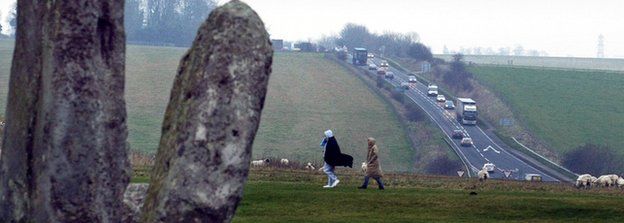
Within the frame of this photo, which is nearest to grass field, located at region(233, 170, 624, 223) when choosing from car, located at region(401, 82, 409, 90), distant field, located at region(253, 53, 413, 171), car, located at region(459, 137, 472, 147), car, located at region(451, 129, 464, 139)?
distant field, located at region(253, 53, 413, 171)

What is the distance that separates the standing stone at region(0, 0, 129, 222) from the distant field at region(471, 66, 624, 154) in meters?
87.5

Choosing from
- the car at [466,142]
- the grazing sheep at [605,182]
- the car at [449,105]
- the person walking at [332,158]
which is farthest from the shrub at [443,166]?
the person walking at [332,158]

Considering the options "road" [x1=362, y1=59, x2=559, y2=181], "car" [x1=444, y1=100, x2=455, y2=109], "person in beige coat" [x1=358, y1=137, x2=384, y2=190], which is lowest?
"road" [x1=362, y1=59, x2=559, y2=181]

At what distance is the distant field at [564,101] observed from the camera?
109 meters

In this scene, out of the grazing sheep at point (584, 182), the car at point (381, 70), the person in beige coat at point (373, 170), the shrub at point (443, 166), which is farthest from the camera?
the car at point (381, 70)

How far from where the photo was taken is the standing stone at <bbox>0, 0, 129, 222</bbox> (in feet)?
51.7

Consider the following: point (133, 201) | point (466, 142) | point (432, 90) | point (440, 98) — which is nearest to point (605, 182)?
point (133, 201)

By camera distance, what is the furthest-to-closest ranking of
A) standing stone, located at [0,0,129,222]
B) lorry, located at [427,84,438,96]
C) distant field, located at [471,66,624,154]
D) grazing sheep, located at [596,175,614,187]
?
1. lorry, located at [427,84,438,96]
2. distant field, located at [471,66,624,154]
3. grazing sheep, located at [596,175,614,187]
4. standing stone, located at [0,0,129,222]

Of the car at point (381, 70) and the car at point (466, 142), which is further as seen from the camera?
the car at point (381, 70)

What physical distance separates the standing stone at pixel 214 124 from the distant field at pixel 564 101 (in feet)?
290

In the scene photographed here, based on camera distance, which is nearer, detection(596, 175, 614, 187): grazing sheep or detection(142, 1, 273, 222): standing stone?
detection(142, 1, 273, 222): standing stone

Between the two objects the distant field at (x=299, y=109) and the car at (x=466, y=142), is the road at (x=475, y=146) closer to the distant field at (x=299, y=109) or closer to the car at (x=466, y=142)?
the car at (x=466, y=142)

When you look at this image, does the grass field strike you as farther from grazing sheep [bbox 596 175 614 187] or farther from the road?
the road

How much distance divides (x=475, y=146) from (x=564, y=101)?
93.6 feet
